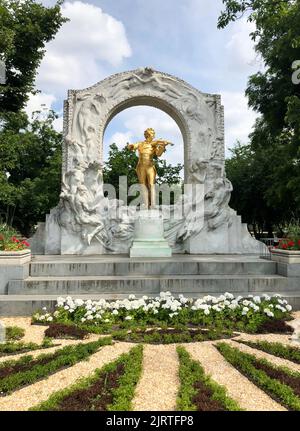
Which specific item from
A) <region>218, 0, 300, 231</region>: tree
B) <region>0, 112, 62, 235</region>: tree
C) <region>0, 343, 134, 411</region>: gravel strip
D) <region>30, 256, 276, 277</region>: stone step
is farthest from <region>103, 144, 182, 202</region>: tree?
<region>0, 343, 134, 411</region>: gravel strip

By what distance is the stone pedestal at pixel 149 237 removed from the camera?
407 inches

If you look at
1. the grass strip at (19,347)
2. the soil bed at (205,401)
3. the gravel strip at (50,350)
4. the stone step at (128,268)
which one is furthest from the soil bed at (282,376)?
the stone step at (128,268)

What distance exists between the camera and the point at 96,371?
3916 millimetres

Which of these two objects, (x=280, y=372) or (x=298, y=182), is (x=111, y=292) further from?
(x=298, y=182)

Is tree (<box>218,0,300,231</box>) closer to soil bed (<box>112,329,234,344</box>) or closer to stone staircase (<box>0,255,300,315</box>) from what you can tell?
stone staircase (<box>0,255,300,315</box>)

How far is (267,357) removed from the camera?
454 cm

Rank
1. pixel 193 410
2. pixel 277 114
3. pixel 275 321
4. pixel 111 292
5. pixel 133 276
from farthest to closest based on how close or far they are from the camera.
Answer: pixel 277 114 < pixel 133 276 < pixel 111 292 < pixel 275 321 < pixel 193 410

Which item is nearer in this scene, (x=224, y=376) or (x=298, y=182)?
(x=224, y=376)

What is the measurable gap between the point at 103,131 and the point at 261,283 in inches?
306

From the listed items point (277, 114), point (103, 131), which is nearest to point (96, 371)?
point (103, 131)

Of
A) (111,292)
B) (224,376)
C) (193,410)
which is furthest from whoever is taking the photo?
(111,292)

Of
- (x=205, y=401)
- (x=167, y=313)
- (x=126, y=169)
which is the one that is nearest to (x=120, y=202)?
(x=167, y=313)

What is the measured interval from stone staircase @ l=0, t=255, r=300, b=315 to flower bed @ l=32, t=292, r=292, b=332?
1.90 ft

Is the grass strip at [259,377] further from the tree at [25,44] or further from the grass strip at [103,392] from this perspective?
the tree at [25,44]
